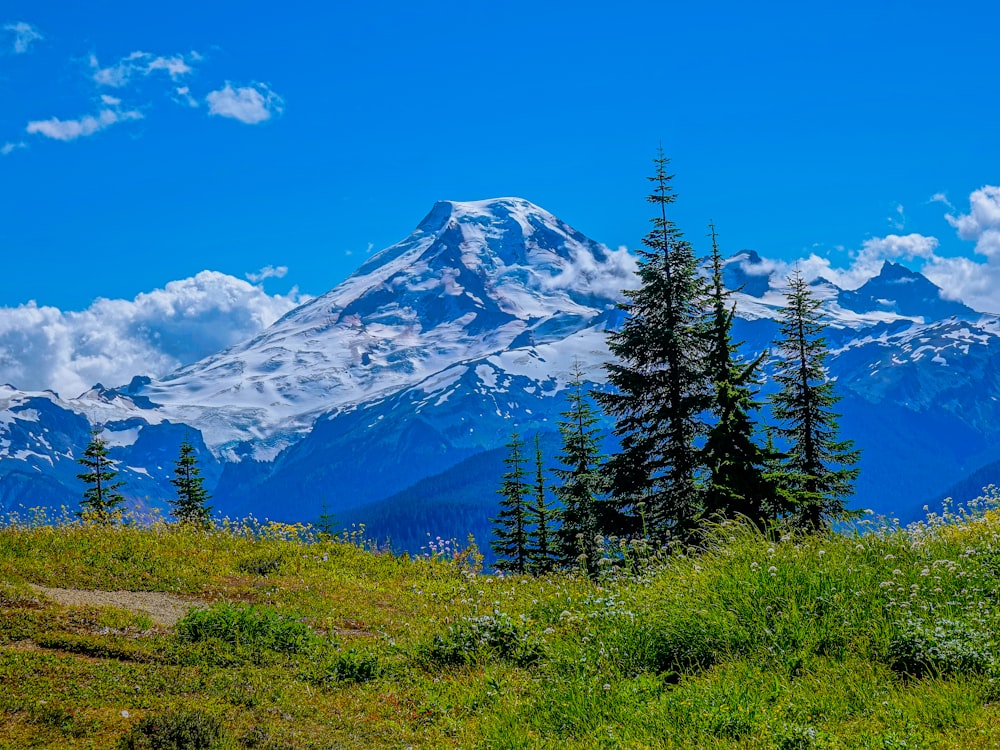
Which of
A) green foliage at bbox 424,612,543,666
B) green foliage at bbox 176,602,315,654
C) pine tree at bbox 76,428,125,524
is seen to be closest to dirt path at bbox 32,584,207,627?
green foliage at bbox 176,602,315,654

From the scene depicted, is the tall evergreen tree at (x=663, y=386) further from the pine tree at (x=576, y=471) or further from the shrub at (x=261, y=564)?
the shrub at (x=261, y=564)

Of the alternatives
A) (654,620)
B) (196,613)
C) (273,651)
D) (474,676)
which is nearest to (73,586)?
(196,613)

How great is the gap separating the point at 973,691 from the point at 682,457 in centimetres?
2036

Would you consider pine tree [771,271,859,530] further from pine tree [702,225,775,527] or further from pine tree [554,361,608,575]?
pine tree [702,225,775,527]

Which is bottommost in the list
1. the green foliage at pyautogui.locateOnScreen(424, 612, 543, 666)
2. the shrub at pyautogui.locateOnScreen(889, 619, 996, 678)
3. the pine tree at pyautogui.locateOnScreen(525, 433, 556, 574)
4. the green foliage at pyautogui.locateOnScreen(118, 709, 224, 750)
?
the green foliage at pyautogui.locateOnScreen(118, 709, 224, 750)

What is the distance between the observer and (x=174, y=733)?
22.8ft

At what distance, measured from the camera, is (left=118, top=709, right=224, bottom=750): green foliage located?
6848mm

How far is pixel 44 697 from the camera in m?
7.47

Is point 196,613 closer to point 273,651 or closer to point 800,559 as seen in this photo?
point 273,651

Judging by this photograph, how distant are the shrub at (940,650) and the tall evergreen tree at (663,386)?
18785mm

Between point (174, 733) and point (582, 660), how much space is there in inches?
146

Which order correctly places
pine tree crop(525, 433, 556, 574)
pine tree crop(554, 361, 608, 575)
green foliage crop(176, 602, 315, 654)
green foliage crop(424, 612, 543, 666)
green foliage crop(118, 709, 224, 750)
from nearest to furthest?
1. green foliage crop(118, 709, 224, 750)
2. green foliage crop(424, 612, 543, 666)
3. green foliage crop(176, 602, 315, 654)
4. pine tree crop(554, 361, 608, 575)
5. pine tree crop(525, 433, 556, 574)

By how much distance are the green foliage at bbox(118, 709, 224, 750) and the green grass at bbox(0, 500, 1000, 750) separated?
17mm

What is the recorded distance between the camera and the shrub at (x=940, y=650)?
6.64 m
